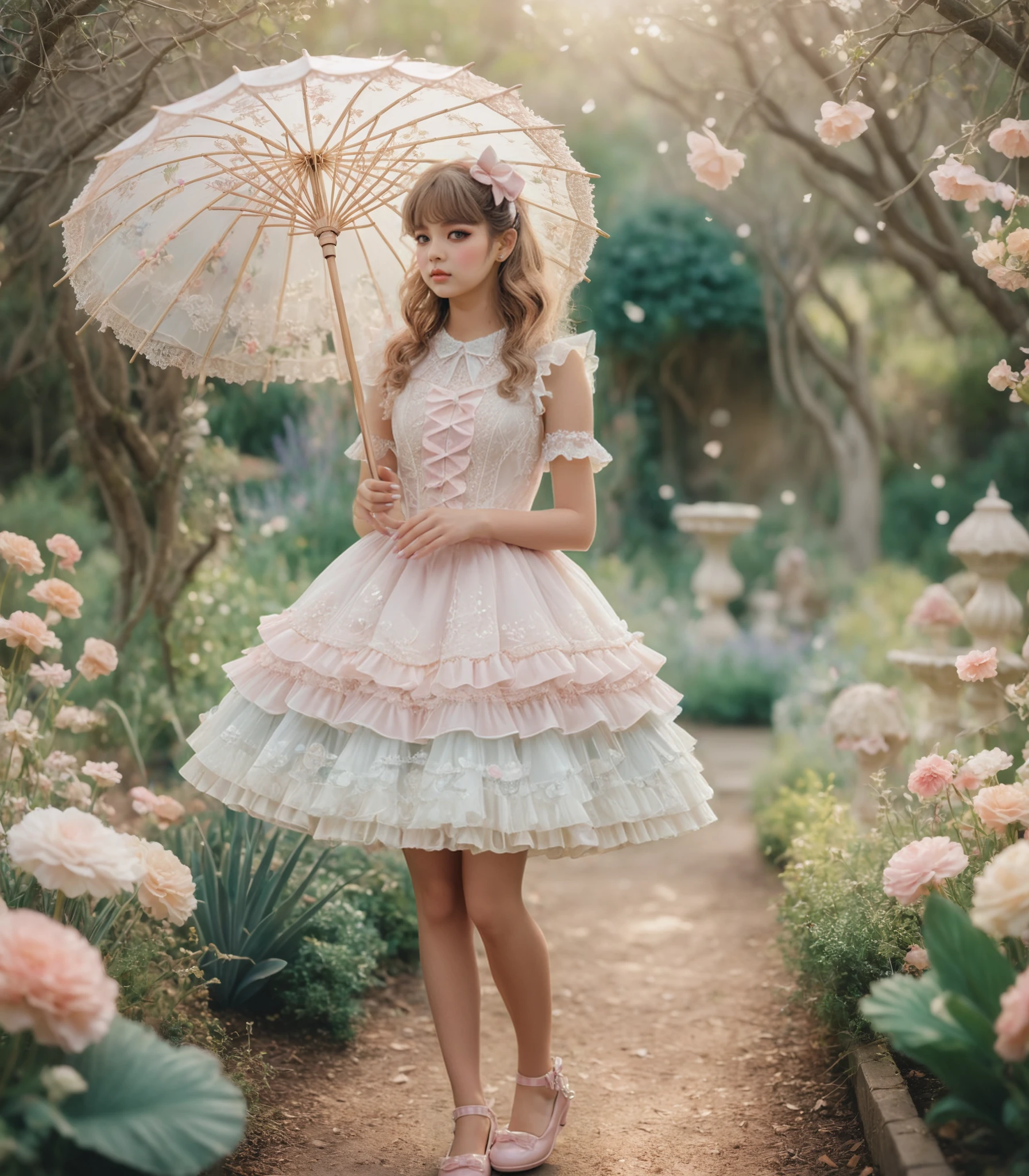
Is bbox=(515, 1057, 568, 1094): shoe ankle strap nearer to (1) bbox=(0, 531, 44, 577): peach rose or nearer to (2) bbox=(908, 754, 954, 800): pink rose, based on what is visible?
(2) bbox=(908, 754, 954, 800): pink rose

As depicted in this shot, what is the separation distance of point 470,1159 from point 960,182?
2311 millimetres

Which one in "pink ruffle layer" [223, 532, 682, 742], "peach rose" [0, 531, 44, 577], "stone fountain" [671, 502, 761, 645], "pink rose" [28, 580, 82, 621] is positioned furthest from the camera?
"stone fountain" [671, 502, 761, 645]

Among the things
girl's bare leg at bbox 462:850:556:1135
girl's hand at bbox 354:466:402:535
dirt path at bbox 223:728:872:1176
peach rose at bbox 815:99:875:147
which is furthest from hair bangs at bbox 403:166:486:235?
dirt path at bbox 223:728:872:1176

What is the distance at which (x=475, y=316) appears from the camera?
246 centimetres

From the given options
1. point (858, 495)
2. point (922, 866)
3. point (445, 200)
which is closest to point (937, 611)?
point (922, 866)

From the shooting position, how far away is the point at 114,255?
258cm

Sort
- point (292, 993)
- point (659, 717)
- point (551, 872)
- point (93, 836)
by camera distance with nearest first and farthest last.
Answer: point (93, 836), point (659, 717), point (292, 993), point (551, 872)

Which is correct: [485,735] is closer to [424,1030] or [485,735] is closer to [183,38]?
[424,1030]

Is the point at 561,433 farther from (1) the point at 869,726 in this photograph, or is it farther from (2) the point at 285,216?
(1) the point at 869,726

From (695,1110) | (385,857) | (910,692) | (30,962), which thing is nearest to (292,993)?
(385,857)

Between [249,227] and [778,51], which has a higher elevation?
[778,51]

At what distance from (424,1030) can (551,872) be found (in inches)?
60.1

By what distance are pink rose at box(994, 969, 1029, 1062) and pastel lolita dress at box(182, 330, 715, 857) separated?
79 cm

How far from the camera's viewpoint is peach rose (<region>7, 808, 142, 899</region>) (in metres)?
1.63
